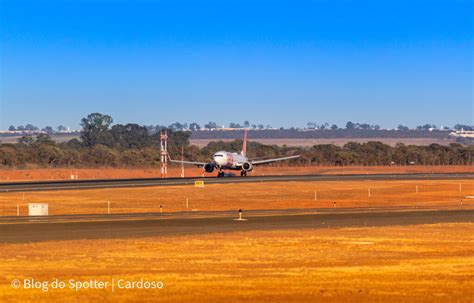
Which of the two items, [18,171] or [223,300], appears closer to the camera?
[223,300]

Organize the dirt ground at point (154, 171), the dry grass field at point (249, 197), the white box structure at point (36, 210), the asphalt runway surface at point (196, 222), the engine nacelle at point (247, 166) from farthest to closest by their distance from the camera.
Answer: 1. the engine nacelle at point (247, 166)
2. the dirt ground at point (154, 171)
3. the dry grass field at point (249, 197)
4. the white box structure at point (36, 210)
5. the asphalt runway surface at point (196, 222)

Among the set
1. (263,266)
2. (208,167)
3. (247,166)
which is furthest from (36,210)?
(247,166)

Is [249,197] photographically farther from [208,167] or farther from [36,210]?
[208,167]

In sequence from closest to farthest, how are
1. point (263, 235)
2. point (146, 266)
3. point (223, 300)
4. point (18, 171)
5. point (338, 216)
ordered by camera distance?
1. point (223, 300)
2. point (146, 266)
3. point (263, 235)
4. point (338, 216)
5. point (18, 171)

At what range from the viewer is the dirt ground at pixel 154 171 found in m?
140

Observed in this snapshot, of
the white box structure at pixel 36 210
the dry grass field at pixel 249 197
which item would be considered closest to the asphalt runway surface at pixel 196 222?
the white box structure at pixel 36 210

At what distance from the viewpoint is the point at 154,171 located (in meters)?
158

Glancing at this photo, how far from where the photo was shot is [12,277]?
33594 mm

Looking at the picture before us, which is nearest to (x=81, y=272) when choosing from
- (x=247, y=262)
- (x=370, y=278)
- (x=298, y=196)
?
(x=247, y=262)

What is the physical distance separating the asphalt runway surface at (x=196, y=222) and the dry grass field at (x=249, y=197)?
346 inches

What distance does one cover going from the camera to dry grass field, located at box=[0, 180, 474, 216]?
270 ft

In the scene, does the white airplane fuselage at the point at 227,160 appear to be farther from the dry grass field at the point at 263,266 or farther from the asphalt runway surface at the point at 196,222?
the dry grass field at the point at 263,266

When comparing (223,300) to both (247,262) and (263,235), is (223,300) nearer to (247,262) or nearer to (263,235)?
(247,262)

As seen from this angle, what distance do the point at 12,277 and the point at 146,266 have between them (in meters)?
5.97
